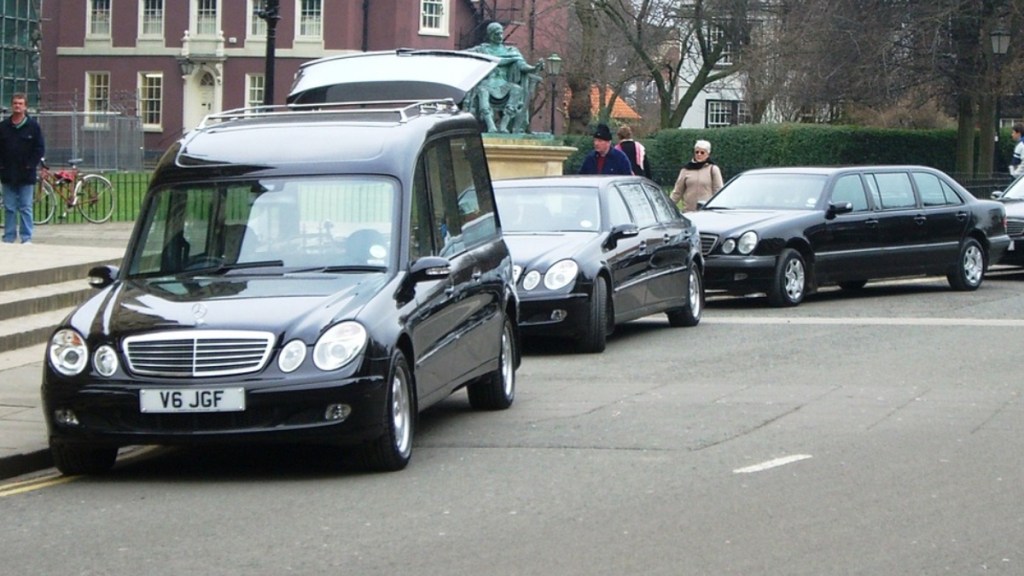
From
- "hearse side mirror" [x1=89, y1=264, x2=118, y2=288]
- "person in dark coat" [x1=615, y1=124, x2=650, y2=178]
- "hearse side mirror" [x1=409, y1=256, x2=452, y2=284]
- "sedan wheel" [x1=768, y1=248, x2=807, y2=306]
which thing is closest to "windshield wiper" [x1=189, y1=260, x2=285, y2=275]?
"hearse side mirror" [x1=89, y1=264, x2=118, y2=288]

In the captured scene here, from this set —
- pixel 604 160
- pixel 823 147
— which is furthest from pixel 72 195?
pixel 823 147

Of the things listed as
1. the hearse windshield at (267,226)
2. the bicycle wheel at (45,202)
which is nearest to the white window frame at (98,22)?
the bicycle wheel at (45,202)

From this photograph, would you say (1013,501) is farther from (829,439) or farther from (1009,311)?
(1009,311)

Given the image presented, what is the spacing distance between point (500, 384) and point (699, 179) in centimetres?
1116

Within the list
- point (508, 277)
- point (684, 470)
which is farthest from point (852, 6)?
point (684, 470)

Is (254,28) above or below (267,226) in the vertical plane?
above

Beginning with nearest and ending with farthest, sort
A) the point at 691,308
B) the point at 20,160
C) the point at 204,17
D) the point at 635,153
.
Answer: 1. the point at 691,308
2. the point at 20,160
3. the point at 635,153
4. the point at 204,17

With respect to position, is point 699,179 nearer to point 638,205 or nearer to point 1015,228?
point 1015,228

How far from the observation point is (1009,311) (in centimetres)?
1881

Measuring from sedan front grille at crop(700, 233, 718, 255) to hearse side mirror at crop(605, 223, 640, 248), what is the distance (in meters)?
3.69

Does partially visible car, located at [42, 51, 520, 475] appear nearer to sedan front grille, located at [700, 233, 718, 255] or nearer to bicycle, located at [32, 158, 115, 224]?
sedan front grille, located at [700, 233, 718, 255]

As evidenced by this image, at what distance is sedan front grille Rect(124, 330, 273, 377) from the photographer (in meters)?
8.70

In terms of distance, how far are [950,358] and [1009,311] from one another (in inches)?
187

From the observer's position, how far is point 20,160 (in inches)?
802
